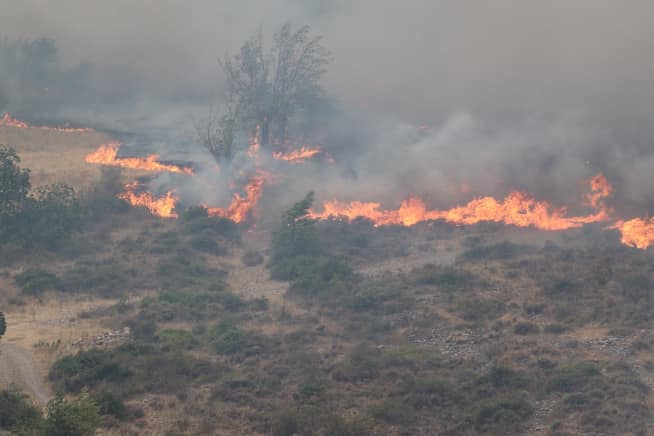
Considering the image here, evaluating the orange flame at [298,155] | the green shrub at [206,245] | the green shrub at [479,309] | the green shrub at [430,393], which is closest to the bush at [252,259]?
the green shrub at [206,245]

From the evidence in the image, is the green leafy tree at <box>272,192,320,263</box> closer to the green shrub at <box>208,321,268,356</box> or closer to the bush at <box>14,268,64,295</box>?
the bush at <box>14,268,64,295</box>

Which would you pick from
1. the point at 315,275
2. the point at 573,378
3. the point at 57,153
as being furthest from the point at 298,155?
the point at 573,378

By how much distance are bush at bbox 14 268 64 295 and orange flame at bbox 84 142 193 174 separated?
26792mm

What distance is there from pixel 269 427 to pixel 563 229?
1603 inches

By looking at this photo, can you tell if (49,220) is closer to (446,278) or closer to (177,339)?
(177,339)

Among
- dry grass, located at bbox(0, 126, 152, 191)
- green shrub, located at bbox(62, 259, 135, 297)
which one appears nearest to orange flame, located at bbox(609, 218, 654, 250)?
green shrub, located at bbox(62, 259, 135, 297)

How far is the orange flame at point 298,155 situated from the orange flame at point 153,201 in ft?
46.3

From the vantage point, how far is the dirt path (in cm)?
2733

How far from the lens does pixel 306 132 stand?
8275cm

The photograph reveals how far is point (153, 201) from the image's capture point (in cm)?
6519

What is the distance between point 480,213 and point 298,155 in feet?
73.2

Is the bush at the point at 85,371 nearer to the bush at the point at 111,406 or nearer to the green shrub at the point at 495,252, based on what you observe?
the bush at the point at 111,406

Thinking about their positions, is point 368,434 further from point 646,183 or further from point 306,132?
point 306,132

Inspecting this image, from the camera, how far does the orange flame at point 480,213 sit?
59.9m
